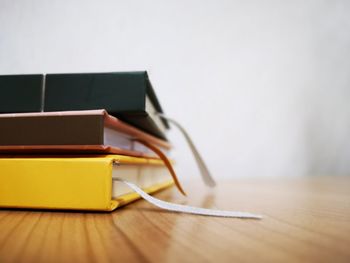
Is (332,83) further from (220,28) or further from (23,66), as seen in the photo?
(23,66)

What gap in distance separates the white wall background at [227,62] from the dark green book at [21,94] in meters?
0.54

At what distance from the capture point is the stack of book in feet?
0.86

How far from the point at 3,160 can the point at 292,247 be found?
0.25 m

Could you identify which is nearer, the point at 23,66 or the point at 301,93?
the point at 23,66

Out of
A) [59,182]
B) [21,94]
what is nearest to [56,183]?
[59,182]

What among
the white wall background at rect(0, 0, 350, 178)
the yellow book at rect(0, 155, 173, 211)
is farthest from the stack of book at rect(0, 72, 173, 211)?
the white wall background at rect(0, 0, 350, 178)

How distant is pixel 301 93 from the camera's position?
1.02 metres

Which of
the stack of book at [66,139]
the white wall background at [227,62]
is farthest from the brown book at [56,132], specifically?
the white wall background at [227,62]

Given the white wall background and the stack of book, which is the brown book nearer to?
the stack of book

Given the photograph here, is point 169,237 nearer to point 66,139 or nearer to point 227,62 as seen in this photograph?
point 66,139

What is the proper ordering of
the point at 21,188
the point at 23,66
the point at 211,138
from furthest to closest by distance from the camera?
the point at 211,138 → the point at 23,66 → the point at 21,188

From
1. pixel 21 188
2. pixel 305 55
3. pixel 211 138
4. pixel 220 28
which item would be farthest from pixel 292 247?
pixel 305 55

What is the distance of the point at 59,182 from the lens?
0.26 m

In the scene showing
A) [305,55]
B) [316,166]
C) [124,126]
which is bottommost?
[316,166]
